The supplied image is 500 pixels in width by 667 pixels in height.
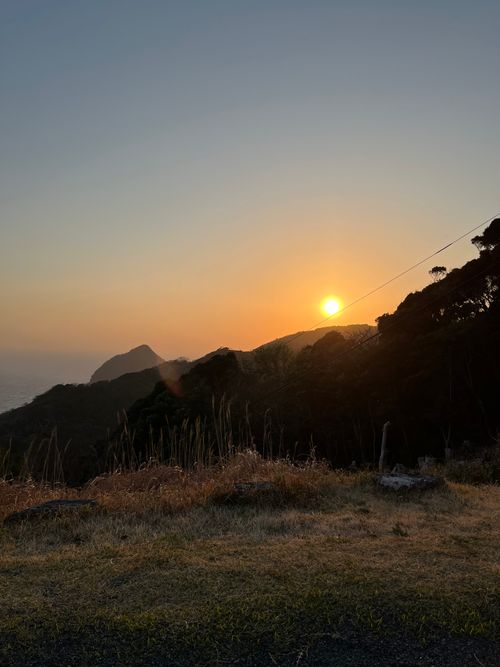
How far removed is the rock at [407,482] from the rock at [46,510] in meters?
3.83

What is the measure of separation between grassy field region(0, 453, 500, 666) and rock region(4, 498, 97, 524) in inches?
6.1

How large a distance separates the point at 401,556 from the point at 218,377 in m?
34.1

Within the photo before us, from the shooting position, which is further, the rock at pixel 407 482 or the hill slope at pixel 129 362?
the hill slope at pixel 129 362

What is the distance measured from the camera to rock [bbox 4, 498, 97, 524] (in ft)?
18.5

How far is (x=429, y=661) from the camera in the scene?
262cm

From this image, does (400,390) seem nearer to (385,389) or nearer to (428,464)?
(385,389)

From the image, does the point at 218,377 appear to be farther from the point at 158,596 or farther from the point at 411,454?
the point at 158,596

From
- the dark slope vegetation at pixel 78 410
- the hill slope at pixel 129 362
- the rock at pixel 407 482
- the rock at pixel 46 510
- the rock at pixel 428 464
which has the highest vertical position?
the hill slope at pixel 129 362

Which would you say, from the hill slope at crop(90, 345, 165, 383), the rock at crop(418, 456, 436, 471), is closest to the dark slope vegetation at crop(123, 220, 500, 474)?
the rock at crop(418, 456, 436, 471)

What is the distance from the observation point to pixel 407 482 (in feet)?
Answer: 23.9

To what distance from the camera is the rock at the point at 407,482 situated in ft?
23.6

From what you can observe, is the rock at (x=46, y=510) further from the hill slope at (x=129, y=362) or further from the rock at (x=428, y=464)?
the hill slope at (x=129, y=362)

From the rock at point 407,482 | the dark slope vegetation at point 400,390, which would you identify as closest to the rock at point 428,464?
the rock at point 407,482

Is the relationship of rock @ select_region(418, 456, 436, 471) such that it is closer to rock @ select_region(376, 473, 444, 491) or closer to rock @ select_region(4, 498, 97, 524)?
rock @ select_region(376, 473, 444, 491)
